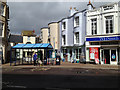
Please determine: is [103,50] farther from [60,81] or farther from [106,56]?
[60,81]

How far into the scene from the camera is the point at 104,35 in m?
20.3

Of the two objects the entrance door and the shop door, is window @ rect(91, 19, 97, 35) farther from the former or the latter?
the shop door

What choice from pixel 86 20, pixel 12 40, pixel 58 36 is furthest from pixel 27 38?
pixel 86 20

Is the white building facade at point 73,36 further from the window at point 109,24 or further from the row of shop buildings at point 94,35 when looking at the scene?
the window at point 109,24

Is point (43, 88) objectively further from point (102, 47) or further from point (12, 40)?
point (12, 40)

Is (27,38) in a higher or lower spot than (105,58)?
higher

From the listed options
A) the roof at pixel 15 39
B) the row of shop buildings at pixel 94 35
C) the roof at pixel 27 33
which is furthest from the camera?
the roof at pixel 27 33

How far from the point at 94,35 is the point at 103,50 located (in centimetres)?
272

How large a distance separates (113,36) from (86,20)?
5.43m

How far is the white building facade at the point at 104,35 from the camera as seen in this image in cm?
1977

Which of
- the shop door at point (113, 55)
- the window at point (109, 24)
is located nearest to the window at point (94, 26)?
the window at point (109, 24)

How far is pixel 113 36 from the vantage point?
19.6 m

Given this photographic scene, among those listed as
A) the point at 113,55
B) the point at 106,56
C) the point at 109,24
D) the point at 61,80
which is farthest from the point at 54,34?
the point at 61,80

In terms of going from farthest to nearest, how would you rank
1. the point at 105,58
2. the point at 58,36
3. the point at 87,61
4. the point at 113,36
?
the point at 58,36 → the point at 87,61 → the point at 105,58 → the point at 113,36
